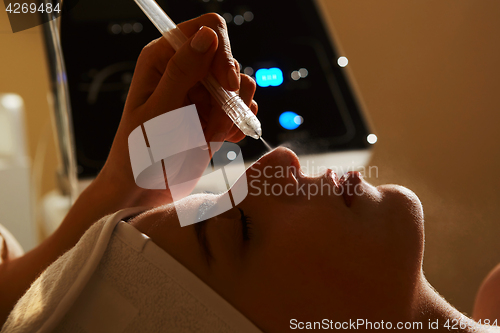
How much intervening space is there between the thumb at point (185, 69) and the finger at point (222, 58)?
0.06 feet

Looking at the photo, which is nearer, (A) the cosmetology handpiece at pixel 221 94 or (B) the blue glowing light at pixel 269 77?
(A) the cosmetology handpiece at pixel 221 94

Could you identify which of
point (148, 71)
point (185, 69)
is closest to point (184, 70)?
point (185, 69)

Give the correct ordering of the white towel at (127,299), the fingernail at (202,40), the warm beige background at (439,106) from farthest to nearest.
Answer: the warm beige background at (439,106), the fingernail at (202,40), the white towel at (127,299)

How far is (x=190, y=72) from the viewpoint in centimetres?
61

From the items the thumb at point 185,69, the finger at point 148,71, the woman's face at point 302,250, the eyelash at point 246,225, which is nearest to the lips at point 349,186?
the woman's face at point 302,250

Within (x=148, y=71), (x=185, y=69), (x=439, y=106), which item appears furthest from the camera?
(x=439, y=106)

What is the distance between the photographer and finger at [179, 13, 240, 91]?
24.4 inches

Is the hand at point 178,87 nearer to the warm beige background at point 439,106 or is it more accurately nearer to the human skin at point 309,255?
the human skin at point 309,255

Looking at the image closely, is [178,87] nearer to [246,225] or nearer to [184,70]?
[184,70]

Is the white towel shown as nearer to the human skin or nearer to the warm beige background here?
the human skin

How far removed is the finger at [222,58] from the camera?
2.04 feet

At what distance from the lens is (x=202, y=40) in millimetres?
582

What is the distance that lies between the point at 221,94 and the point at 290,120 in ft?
1.09

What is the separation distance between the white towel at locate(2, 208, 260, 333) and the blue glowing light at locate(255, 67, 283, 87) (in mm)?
570
